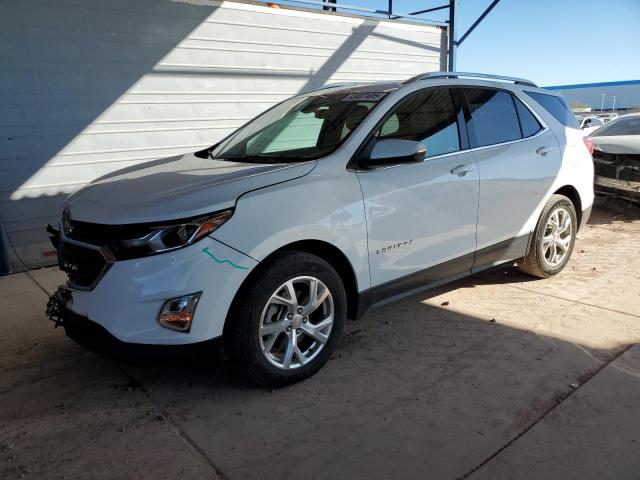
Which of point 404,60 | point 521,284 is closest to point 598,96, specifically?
point 404,60

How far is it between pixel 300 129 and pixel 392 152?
945 millimetres

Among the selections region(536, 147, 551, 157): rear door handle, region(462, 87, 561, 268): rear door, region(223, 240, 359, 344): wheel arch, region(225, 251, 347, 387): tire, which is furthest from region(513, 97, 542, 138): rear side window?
region(225, 251, 347, 387): tire

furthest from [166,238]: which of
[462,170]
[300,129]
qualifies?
[462,170]

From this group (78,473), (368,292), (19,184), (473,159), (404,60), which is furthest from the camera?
(404,60)

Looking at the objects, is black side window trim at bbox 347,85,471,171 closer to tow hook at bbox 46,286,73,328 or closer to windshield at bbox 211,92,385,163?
windshield at bbox 211,92,385,163

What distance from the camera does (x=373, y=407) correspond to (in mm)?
2934

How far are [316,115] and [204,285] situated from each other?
1824 mm

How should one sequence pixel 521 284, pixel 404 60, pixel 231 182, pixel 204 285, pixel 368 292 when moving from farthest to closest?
pixel 404 60 < pixel 521 284 < pixel 368 292 < pixel 231 182 < pixel 204 285

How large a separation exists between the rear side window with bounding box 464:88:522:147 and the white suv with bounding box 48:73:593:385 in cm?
1

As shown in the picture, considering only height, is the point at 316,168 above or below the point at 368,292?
above

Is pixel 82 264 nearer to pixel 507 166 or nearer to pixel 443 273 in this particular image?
pixel 443 273

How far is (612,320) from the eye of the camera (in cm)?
404

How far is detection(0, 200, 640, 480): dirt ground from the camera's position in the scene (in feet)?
8.11

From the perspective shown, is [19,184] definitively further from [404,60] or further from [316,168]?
[404,60]
